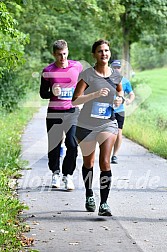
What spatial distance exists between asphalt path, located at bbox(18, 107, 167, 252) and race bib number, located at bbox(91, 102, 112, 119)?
3.89 feet

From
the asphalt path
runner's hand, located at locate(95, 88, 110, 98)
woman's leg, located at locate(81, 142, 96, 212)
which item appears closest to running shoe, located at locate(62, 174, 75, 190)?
the asphalt path

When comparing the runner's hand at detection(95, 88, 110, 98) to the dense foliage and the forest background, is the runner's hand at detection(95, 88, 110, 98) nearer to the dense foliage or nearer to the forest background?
the forest background

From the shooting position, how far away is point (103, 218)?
25.8 ft

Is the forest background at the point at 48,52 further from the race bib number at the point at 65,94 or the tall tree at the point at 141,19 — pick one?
the race bib number at the point at 65,94

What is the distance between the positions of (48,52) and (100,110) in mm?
48772

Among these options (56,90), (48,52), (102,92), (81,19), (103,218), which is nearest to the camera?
(102,92)

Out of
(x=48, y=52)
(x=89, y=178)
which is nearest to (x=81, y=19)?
(x=89, y=178)

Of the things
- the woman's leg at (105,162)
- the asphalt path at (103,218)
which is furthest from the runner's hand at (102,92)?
the asphalt path at (103,218)

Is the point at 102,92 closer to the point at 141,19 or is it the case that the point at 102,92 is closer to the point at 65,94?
the point at 65,94

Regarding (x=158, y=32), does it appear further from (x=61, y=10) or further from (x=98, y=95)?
(x=98, y=95)

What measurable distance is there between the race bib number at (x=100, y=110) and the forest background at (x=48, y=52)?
139 cm

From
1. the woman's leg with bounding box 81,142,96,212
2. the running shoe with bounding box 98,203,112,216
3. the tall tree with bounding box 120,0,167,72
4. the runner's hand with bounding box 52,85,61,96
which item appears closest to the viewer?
the running shoe with bounding box 98,203,112,216

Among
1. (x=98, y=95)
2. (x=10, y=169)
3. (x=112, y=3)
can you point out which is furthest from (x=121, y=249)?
(x=112, y=3)

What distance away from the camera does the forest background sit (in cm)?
1006
